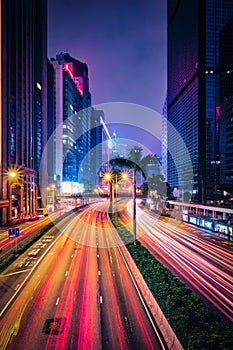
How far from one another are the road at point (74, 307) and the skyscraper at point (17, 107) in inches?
1103

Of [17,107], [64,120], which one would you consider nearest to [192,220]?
[17,107]

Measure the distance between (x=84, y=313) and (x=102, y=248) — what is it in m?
15.5

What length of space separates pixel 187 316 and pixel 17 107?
61.1m

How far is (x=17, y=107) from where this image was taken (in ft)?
192

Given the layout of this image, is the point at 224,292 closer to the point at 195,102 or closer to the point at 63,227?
the point at 63,227

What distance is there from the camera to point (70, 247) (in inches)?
1217

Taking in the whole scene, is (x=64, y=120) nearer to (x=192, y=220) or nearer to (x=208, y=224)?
(x=192, y=220)

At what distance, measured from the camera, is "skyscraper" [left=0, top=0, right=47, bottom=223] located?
51.1 m

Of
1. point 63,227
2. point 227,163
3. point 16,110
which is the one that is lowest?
point 63,227

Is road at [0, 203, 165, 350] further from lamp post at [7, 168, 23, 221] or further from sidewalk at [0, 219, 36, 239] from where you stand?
lamp post at [7, 168, 23, 221]

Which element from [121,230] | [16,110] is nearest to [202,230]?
[121,230]

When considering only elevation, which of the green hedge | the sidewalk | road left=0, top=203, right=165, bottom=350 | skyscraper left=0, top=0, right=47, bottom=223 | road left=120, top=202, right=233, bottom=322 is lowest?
the sidewalk

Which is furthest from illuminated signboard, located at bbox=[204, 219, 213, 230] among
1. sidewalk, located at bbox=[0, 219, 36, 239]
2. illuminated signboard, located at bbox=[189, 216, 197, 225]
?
sidewalk, located at bbox=[0, 219, 36, 239]

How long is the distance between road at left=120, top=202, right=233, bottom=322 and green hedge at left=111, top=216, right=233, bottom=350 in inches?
123
